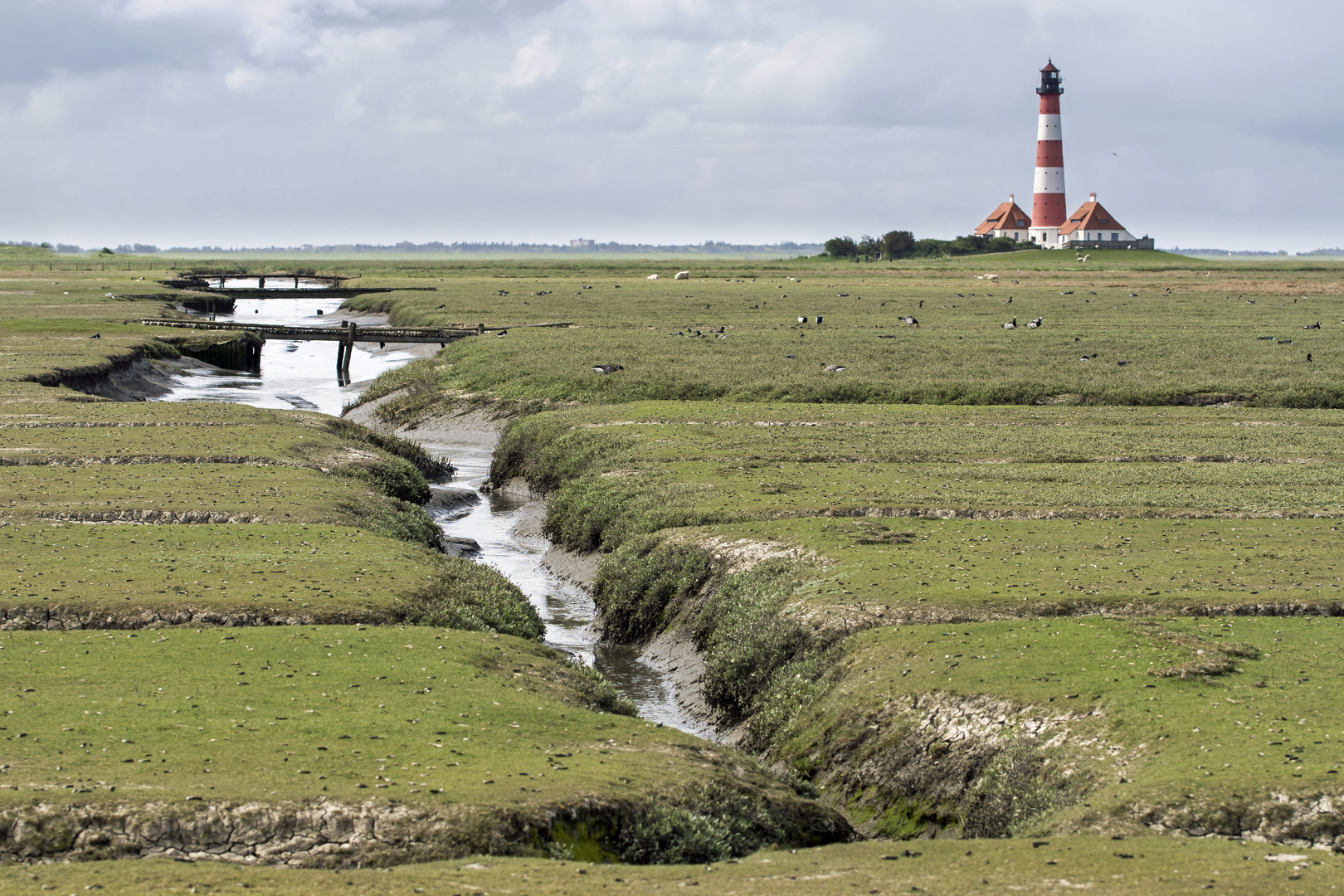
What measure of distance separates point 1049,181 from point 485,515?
550 feet

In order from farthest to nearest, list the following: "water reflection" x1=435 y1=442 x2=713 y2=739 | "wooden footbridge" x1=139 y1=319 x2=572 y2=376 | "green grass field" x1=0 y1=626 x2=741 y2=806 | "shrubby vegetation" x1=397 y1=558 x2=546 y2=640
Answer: "wooden footbridge" x1=139 y1=319 x2=572 y2=376 < "water reflection" x1=435 y1=442 x2=713 y2=739 < "shrubby vegetation" x1=397 y1=558 x2=546 y2=640 < "green grass field" x1=0 y1=626 x2=741 y2=806

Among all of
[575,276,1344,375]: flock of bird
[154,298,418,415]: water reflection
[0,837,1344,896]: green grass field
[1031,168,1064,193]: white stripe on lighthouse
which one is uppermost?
[1031,168,1064,193]: white stripe on lighthouse

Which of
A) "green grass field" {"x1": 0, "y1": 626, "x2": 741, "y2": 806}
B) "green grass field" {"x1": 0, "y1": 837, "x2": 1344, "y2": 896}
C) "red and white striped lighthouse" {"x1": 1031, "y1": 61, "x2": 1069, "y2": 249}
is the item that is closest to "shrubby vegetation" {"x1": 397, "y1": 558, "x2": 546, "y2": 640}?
"green grass field" {"x1": 0, "y1": 626, "x2": 741, "y2": 806}

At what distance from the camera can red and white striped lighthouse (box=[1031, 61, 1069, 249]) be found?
17450 cm

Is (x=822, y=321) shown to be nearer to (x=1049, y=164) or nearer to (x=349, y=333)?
(x=349, y=333)

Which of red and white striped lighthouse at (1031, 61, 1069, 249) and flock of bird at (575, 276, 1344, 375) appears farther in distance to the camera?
red and white striped lighthouse at (1031, 61, 1069, 249)

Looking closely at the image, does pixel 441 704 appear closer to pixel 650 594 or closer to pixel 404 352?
pixel 650 594

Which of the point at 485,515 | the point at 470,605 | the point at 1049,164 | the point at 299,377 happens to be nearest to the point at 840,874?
the point at 470,605

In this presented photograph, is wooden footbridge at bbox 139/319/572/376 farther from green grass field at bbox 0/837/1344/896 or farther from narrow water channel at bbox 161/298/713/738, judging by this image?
green grass field at bbox 0/837/1344/896

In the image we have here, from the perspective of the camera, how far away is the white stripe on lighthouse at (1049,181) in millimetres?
183875

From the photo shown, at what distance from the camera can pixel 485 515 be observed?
35.7 meters

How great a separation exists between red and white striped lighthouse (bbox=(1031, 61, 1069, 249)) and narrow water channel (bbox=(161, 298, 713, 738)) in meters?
121

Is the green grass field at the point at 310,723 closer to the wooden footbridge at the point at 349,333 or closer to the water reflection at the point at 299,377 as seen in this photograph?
the water reflection at the point at 299,377

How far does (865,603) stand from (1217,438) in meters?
20.4
